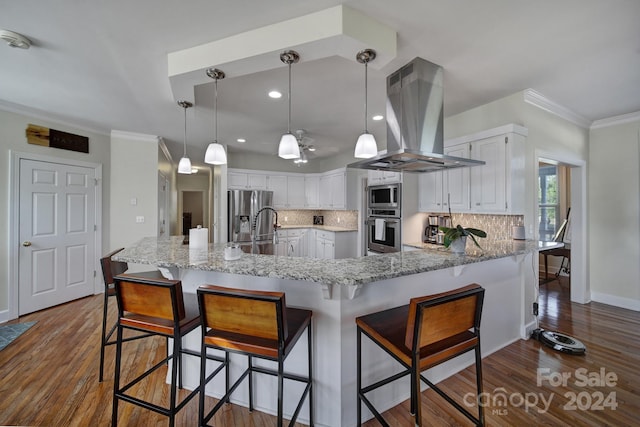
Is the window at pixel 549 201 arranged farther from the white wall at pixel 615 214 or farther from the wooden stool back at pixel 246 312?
the wooden stool back at pixel 246 312

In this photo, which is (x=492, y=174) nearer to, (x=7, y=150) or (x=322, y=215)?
(x=322, y=215)

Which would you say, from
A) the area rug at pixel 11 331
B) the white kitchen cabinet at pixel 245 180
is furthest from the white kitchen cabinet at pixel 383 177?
the area rug at pixel 11 331

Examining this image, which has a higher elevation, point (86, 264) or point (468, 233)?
point (468, 233)

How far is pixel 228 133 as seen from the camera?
168 inches

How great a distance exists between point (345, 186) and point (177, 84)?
353 centimetres

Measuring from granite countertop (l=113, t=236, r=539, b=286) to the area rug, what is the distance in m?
2.10

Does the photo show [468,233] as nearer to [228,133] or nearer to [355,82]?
[355,82]

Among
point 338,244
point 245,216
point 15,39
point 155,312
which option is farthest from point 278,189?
point 155,312

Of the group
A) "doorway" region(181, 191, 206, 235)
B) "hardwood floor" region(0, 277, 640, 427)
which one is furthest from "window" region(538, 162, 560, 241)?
"doorway" region(181, 191, 206, 235)

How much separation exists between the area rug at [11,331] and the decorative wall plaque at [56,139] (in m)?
2.22

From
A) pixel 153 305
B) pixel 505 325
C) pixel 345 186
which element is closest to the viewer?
pixel 153 305

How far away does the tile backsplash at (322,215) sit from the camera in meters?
5.74

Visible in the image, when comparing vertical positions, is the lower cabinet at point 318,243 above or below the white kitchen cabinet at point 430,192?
below

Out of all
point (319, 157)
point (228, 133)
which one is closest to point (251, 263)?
point (228, 133)
